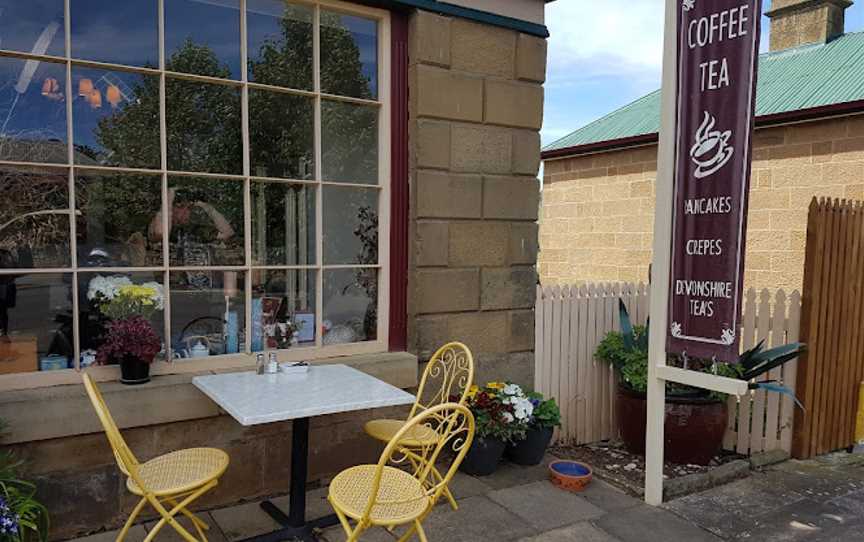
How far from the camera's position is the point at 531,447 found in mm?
4074

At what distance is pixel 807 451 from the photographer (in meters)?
4.48

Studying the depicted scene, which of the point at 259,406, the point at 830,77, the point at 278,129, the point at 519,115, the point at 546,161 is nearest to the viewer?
the point at 259,406

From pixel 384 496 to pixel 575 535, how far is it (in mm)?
1226

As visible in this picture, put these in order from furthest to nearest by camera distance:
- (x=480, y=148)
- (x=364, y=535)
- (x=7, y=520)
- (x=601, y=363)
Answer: (x=601, y=363), (x=480, y=148), (x=364, y=535), (x=7, y=520)

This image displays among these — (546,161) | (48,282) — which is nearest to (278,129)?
(48,282)

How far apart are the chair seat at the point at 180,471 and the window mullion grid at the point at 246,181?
0.84m

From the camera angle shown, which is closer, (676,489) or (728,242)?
(728,242)

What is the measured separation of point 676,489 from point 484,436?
1213 millimetres

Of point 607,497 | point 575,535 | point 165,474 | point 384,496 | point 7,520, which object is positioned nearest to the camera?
point 7,520

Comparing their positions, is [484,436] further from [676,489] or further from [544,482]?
[676,489]

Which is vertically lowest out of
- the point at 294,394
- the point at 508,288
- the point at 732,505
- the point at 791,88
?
the point at 732,505

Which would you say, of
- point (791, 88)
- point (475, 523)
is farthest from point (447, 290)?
point (791, 88)

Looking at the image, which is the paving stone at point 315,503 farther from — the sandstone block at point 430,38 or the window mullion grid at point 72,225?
the sandstone block at point 430,38

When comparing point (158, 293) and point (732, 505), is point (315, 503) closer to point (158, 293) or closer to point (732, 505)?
point (158, 293)
